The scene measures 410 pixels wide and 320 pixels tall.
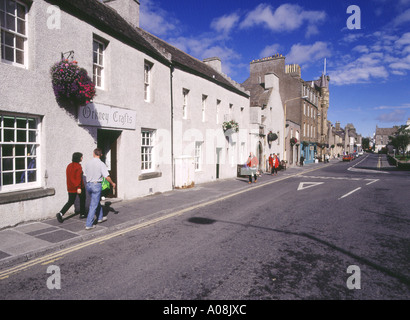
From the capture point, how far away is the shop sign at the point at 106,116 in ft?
28.1

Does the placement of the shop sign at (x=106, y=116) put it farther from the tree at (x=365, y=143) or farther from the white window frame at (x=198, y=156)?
the tree at (x=365, y=143)

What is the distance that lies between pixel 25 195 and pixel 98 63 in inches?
200

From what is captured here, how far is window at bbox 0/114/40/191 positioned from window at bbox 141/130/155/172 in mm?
4697

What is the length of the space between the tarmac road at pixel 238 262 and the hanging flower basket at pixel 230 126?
11143 mm

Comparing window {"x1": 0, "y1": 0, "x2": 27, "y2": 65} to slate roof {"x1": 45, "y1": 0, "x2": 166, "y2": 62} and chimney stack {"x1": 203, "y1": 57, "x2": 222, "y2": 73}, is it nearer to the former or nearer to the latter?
slate roof {"x1": 45, "y1": 0, "x2": 166, "y2": 62}

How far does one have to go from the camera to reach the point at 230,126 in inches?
741

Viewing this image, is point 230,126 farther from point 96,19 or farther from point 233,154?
point 96,19

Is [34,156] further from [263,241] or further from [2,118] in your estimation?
[263,241]

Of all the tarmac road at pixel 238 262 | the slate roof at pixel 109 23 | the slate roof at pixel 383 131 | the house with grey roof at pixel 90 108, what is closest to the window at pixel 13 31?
the house with grey roof at pixel 90 108

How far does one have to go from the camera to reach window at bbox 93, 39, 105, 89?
30.7ft

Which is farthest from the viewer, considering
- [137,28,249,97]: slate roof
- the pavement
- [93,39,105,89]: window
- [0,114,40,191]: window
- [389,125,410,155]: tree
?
[389,125,410,155]: tree

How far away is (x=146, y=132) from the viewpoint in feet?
39.0

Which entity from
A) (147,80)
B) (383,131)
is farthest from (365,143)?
(147,80)

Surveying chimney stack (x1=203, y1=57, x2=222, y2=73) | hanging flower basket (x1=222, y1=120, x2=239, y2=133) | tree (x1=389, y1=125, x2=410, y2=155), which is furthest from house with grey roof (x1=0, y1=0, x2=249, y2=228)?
tree (x1=389, y1=125, x2=410, y2=155)
